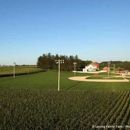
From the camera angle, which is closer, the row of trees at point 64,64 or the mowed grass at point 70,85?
the mowed grass at point 70,85

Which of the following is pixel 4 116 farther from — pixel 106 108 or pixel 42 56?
pixel 42 56

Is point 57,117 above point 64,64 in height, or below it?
below

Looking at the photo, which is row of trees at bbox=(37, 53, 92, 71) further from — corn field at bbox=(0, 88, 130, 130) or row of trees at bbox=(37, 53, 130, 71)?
corn field at bbox=(0, 88, 130, 130)

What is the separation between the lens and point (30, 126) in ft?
41.9

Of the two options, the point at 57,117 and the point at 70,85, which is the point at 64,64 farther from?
the point at 57,117

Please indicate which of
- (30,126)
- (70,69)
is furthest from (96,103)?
(70,69)

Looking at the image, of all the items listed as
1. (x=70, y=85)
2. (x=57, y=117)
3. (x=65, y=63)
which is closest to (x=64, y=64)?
(x=65, y=63)

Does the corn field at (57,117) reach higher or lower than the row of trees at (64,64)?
lower

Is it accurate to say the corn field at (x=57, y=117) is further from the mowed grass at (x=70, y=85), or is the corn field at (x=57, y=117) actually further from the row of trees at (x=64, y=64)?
the row of trees at (x=64, y=64)

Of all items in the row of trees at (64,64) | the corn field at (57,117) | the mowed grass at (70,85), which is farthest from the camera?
the row of trees at (64,64)

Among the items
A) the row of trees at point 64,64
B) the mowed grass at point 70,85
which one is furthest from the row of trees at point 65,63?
the mowed grass at point 70,85

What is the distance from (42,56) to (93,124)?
121 m

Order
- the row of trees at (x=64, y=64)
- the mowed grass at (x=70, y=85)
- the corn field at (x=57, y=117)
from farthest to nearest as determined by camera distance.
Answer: the row of trees at (x=64, y=64) → the mowed grass at (x=70, y=85) → the corn field at (x=57, y=117)

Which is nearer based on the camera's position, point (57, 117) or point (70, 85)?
point (57, 117)
